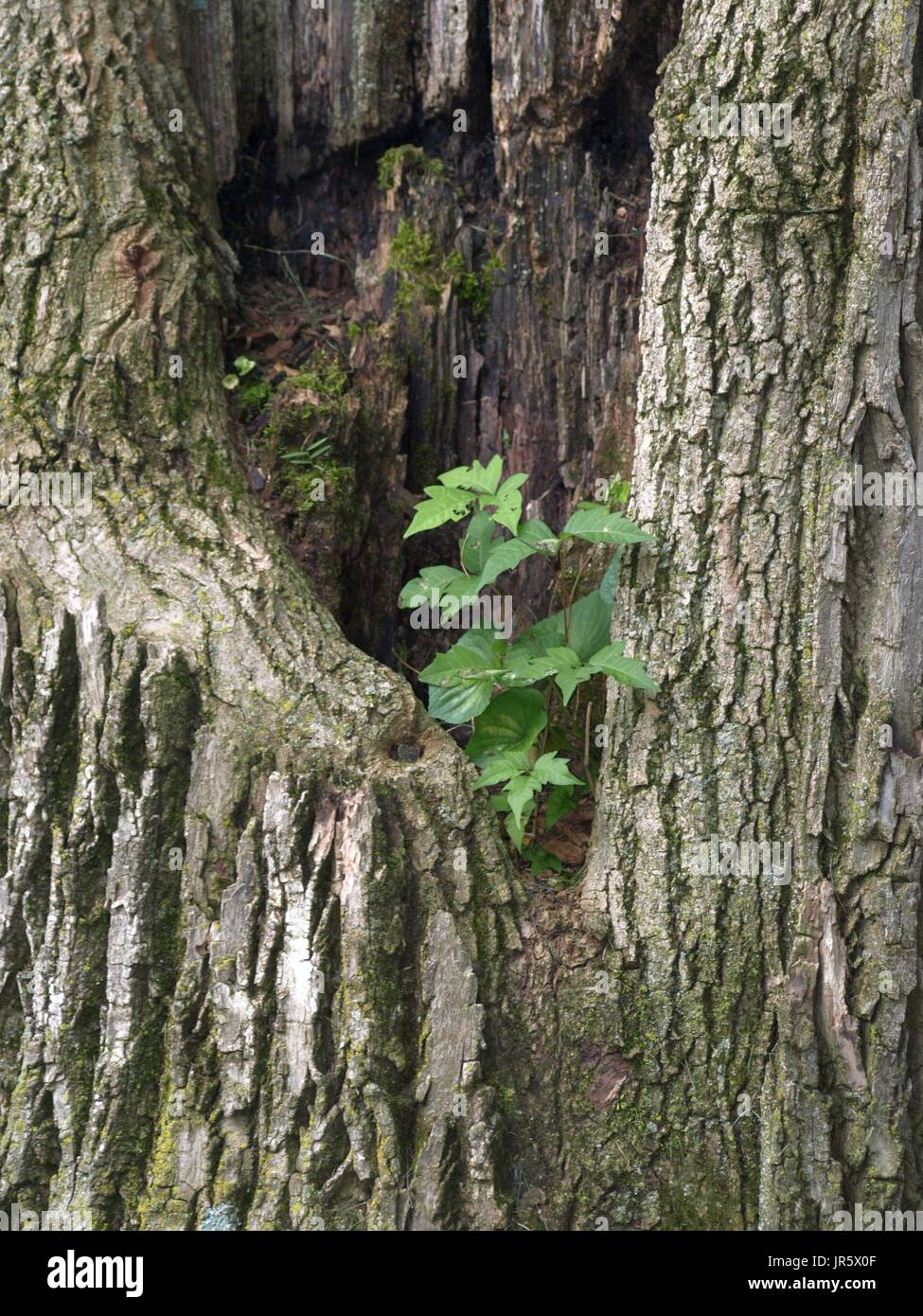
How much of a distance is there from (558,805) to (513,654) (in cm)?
50

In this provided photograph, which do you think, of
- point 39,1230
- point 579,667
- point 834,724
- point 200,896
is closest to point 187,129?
point 579,667

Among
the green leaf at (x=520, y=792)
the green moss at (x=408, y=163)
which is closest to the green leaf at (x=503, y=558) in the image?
the green leaf at (x=520, y=792)

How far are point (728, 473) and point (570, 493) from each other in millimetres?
902

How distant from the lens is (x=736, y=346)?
295cm

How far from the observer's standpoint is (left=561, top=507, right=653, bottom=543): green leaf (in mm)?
2924

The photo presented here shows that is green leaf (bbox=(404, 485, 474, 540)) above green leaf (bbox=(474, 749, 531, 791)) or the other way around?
above

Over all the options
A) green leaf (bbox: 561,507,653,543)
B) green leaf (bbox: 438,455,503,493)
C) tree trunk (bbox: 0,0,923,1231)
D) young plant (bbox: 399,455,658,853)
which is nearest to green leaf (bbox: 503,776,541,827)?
young plant (bbox: 399,455,658,853)

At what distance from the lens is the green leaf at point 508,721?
328 centimetres

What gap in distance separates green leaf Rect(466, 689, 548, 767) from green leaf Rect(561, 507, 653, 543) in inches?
21.7

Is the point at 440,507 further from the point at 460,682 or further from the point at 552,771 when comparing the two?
the point at 552,771

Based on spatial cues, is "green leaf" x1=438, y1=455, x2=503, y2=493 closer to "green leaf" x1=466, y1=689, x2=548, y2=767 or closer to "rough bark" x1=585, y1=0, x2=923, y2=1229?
"rough bark" x1=585, y1=0, x2=923, y2=1229

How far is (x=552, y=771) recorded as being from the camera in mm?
3008

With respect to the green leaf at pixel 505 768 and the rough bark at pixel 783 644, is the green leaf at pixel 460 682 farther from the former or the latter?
the rough bark at pixel 783 644
